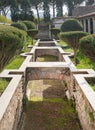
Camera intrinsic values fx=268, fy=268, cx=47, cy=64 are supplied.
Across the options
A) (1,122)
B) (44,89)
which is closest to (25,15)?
(44,89)

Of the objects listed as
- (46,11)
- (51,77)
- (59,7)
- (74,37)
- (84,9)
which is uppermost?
(59,7)

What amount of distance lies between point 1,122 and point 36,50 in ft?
50.9

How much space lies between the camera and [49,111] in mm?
10672

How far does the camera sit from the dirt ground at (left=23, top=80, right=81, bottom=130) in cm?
944

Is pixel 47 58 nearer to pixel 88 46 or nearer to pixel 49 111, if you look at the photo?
pixel 49 111

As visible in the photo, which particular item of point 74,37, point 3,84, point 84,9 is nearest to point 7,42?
point 3,84

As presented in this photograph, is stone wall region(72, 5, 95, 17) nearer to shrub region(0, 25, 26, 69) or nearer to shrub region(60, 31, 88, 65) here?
shrub region(60, 31, 88, 65)

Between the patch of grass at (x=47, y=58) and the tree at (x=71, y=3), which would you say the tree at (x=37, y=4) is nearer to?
the tree at (x=71, y=3)

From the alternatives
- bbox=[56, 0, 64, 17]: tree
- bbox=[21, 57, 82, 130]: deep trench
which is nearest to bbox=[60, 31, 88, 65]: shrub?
bbox=[21, 57, 82, 130]: deep trench

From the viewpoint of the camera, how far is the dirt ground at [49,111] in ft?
31.0

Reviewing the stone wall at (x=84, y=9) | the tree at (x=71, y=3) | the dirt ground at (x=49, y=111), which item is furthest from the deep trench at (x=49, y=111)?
the tree at (x=71, y=3)

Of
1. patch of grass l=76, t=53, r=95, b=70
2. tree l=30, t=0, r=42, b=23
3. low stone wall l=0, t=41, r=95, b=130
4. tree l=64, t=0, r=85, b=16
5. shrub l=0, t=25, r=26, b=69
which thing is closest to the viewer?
low stone wall l=0, t=41, r=95, b=130

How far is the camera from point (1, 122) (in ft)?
19.9

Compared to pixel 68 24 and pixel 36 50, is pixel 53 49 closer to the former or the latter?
pixel 36 50
